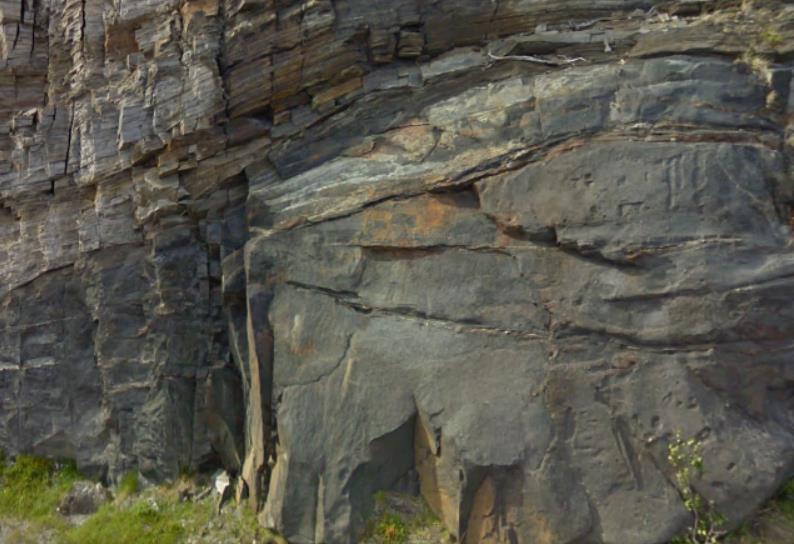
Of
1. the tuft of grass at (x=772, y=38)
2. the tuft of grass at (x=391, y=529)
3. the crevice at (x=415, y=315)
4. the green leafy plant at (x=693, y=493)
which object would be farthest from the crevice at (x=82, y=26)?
the green leafy plant at (x=693, y=493)

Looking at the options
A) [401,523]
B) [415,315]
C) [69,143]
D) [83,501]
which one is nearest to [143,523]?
[83,501]

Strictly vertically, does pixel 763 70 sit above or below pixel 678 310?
above

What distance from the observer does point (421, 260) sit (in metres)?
8.91

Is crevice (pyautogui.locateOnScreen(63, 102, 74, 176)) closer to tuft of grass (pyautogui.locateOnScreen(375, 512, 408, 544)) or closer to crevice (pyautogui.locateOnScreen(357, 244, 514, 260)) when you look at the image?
crevice (pyautogui.locateOnScreen(357, 244, 514, 260))

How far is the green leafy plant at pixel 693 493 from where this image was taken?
299 inches

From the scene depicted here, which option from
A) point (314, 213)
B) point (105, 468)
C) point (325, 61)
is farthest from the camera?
point (105, 468)

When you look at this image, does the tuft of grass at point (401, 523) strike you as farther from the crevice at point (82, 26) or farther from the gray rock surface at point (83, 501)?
the crevice at point (82, 26)

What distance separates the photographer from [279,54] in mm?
10297

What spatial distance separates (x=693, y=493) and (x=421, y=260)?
13.8 feet

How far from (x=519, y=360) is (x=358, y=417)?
2130 mm

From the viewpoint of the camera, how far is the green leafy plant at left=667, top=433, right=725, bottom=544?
7594mm

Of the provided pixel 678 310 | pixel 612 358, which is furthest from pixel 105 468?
pixel 678 310

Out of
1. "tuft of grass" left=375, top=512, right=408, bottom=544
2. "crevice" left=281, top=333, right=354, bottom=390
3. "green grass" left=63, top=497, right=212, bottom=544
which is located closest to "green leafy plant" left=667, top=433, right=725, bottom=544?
"tuft of grass" left=375, top=512, right=408, bottom=544

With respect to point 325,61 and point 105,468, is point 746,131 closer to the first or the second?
point 325,61
